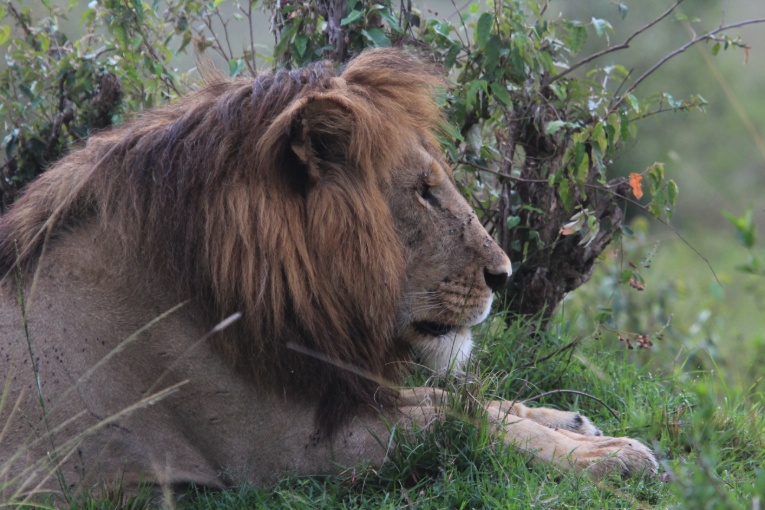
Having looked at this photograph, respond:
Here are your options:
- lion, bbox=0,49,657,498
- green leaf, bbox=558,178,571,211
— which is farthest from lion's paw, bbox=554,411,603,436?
green leaf, bbox=558,178,571,211

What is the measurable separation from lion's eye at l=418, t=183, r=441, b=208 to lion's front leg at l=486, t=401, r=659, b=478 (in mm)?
698

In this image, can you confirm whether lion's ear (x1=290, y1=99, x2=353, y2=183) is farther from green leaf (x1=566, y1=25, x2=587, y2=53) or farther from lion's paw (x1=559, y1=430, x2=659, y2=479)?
green leaf (x1=566, y1=25, x2=587, y2=53)

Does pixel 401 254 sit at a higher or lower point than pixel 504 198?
higher

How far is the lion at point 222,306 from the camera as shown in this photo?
2.89 meters

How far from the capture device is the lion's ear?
288cm

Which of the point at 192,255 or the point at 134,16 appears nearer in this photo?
the point at 192,255

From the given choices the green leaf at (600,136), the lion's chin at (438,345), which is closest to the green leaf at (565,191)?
the green leaf at (600,136)

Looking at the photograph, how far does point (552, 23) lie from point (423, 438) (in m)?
2.12

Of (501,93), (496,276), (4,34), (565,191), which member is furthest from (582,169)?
(4,34)

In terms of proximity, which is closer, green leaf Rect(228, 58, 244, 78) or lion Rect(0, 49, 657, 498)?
lion Rect(0, 49, 657, 498)

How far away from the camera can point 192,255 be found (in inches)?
114

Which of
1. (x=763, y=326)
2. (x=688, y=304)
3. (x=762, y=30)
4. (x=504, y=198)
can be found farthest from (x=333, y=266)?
(x=762, y=30)

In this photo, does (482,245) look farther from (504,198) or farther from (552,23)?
(552,23)

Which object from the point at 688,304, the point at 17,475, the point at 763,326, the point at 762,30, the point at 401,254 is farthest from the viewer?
the point at 762,30
